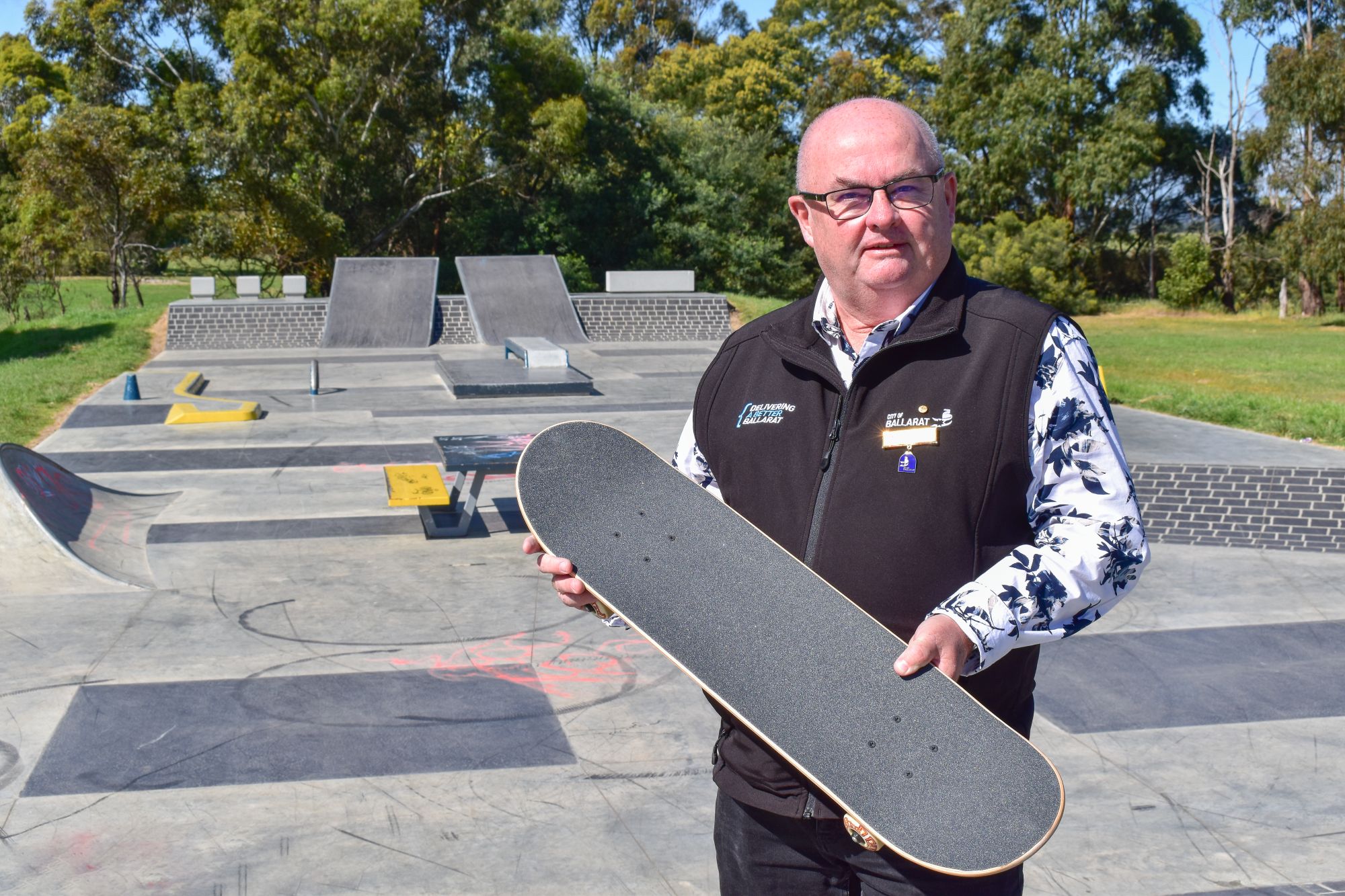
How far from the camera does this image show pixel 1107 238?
139ft

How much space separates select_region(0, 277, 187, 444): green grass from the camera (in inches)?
501

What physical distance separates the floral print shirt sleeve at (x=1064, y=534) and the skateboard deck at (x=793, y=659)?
13 cm

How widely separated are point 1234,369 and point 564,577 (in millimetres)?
19515

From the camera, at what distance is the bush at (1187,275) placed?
3738 cm

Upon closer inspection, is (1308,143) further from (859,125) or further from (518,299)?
(859,125)

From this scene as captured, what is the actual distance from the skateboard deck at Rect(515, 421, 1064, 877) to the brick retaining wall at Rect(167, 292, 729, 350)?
20832 millimetres

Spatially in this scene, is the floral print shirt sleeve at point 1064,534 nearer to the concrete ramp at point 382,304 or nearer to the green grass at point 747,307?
the concrete ramp at point 382,304

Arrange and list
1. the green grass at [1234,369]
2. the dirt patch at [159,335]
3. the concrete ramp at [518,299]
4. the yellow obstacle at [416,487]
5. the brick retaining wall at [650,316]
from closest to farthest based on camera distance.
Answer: the yellow obstacle at [416,487] < the green grass at [1234,369] < the dirt patch at [159,335] < the concrete ramp at [518,299] < the brick retaining wall at [650,316]

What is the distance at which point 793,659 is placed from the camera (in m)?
1.87

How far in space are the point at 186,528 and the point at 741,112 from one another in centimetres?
3822

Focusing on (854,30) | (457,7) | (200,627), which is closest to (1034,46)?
(854,30)

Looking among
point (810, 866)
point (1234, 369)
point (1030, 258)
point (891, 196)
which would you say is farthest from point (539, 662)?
point (1030, 258)

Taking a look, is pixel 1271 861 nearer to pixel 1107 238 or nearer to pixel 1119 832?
pixel 1119 832

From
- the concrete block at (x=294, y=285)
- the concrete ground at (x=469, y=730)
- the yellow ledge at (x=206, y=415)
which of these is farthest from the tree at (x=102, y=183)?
the concrete ground at (x=469, y=730)
